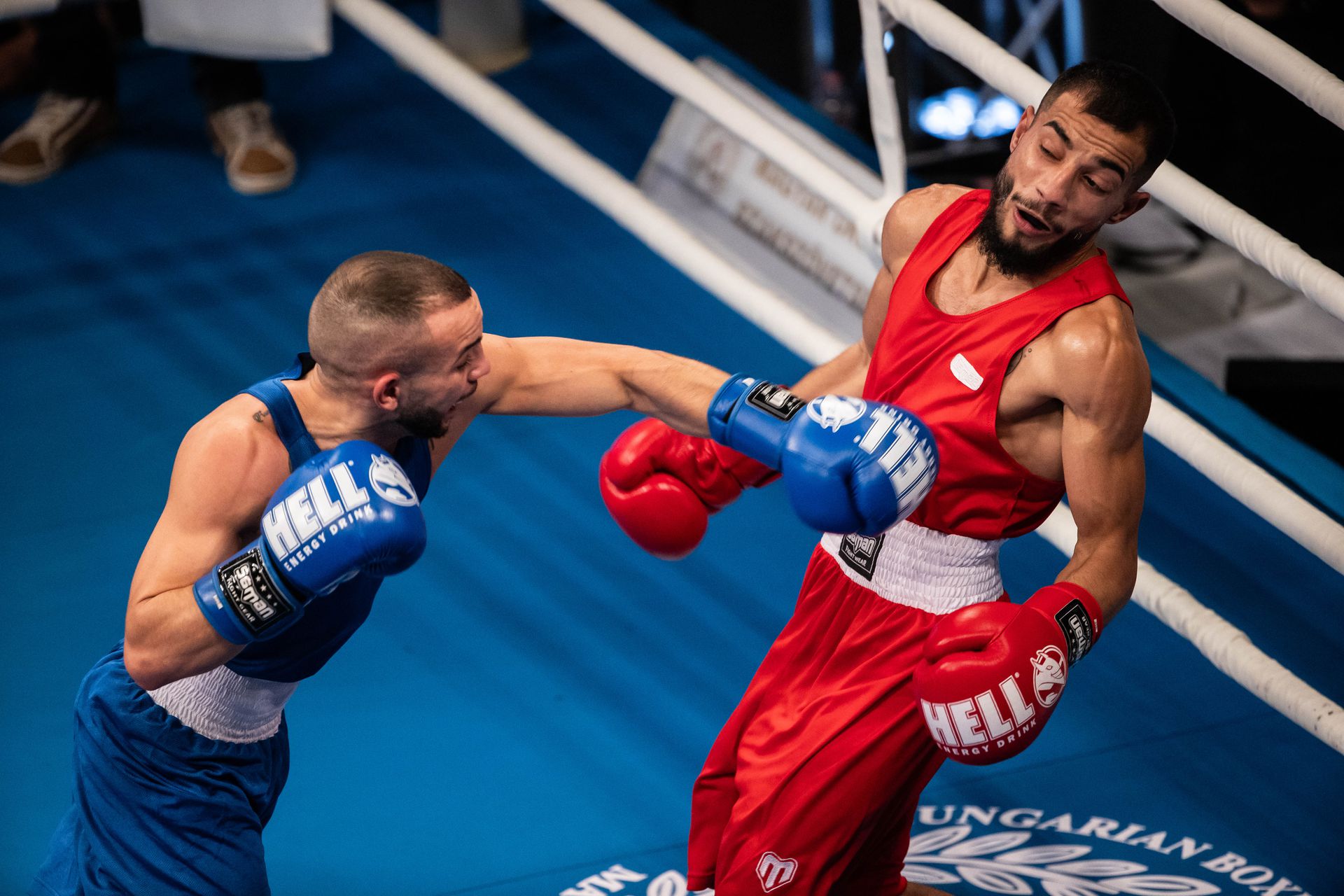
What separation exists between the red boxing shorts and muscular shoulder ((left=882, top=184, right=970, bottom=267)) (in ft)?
1.63

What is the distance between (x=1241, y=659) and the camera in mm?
2613

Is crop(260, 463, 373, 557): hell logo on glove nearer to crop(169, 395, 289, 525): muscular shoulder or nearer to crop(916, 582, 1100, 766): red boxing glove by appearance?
crop(169, 395, 289, 525): muscular shoulder

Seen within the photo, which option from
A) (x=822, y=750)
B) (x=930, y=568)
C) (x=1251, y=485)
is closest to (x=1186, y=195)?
(x=1251, y=485)

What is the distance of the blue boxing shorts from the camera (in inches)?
82.5

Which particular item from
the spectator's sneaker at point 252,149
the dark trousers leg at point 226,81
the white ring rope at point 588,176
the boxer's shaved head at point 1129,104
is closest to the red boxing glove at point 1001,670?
the boxer's shaved head at point 1129,104

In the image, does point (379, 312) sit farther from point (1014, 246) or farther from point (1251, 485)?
point (1251, 485)

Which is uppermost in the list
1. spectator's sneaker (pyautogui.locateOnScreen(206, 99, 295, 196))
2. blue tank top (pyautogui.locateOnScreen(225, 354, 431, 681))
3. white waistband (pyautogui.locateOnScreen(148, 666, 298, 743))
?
blue tank top (pyautogui.locateOnScreen(225, 354, 431, 681))

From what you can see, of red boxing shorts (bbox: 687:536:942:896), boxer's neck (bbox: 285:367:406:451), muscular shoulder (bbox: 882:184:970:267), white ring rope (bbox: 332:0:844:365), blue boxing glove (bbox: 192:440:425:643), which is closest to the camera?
blue boxing glove (bbox: 192:440:425:643)

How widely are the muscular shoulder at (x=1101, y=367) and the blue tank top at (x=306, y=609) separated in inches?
36.7

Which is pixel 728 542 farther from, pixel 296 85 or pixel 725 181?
pixel 296 85

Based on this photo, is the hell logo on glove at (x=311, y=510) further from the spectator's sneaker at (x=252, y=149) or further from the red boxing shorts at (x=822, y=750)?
the spectator's sneaker at (x=252, y=149)

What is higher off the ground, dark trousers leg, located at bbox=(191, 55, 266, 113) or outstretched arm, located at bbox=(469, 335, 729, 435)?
outstretched arm, located at bbox=(469, 335, 729, 435)

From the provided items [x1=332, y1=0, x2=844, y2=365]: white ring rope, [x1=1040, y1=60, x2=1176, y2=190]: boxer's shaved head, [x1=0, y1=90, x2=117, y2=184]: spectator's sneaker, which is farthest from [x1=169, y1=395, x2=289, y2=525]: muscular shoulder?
[x1=0, y1=90, x2=117, y2=184]: spectator's sneaker

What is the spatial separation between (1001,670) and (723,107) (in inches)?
65.0
